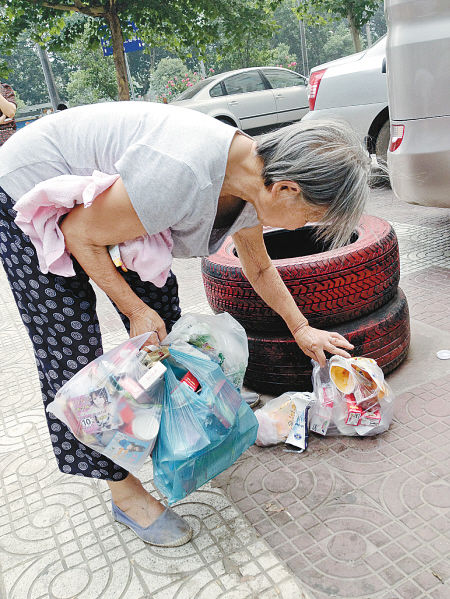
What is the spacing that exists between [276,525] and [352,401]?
56 cm

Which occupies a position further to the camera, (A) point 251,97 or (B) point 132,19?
(A) point 251,97

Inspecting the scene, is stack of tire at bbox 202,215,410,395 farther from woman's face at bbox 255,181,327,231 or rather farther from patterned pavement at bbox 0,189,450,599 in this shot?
woman's face at bbox 255,181,327,231

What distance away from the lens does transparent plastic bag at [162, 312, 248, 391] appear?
1.71m

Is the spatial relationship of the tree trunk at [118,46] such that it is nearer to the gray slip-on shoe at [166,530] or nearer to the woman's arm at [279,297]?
the woman's arm at [279,297]

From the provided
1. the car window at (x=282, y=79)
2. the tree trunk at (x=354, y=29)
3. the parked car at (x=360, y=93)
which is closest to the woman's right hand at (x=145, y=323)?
the parked car at (x=360, y=93)

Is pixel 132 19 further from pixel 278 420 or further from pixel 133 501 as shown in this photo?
pixel 133 501

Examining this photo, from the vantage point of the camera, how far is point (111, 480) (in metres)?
1.76

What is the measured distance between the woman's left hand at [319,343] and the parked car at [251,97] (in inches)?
349

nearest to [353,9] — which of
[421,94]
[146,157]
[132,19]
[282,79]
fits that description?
[282,79]

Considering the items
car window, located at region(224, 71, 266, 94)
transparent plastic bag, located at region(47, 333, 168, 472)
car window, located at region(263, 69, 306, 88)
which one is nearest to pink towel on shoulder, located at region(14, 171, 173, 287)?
transparent plastic bag, located at region(47, 333, 168, 472)

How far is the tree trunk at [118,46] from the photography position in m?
8.90

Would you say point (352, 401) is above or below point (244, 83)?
below

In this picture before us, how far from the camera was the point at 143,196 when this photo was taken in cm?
131

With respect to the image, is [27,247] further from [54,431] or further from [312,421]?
[312,421]
